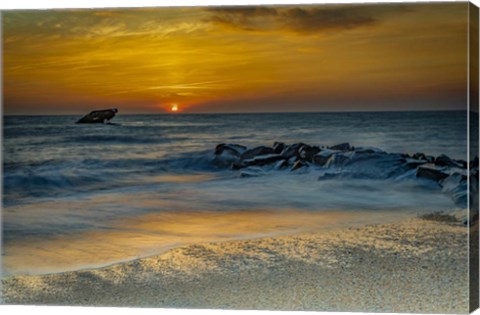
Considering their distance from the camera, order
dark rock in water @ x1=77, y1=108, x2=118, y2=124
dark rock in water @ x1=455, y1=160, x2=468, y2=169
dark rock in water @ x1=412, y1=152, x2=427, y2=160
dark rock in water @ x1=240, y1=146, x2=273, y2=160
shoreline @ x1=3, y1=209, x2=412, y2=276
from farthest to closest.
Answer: dark rock in water @ x1=77, y1=108, x2=118, y2=124 → dark rock in water @ x1=240, y1=146, x2=273, y2=160 → shoreline @ x1=3, y1=209, x2=412, y2=276 → dark rock in water @ x1=412, y1=152, x2=427, y2=160 → dark rock in water @ x1=455, y1=160, x2=468, y2=169

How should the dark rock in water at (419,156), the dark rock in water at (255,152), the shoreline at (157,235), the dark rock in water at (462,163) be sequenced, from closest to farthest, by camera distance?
the dark rock in water at (462,163)
the dark rock in water at (419,156)
the shoreline at (157,235)
the dark rock in water at (255,152)

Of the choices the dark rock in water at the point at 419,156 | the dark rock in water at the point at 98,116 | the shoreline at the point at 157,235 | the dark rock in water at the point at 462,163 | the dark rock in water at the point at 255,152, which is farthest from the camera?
the dark rock in water at the point at 98,116

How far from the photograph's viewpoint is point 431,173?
602 centimetres

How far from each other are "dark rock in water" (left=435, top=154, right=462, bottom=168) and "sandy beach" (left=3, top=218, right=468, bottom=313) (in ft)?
1.07

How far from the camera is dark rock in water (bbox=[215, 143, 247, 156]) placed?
633 cm

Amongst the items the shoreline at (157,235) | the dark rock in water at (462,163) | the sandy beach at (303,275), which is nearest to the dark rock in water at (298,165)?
the shoreline at (157,235)

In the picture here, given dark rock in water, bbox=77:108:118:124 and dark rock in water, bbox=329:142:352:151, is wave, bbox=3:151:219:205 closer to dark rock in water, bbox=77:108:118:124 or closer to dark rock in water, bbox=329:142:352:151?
dark rock in water, bbox=77:108:118:124

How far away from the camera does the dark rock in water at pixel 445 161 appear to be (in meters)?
5.96

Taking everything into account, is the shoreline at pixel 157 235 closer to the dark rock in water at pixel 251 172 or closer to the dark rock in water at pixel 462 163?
the dark rock in water at pixel 251 172

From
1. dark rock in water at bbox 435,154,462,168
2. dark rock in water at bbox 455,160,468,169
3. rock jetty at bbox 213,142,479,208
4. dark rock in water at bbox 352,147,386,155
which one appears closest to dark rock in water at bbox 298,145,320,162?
rock jetty at bbox 213,142,479,208

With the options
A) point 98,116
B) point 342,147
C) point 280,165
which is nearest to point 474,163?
point 342,147

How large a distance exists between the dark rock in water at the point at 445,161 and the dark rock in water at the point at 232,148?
1115 mm

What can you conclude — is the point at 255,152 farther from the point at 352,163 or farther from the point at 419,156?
the point at 419,156

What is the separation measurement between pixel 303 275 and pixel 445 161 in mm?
1016
